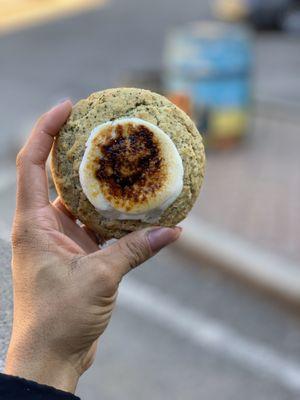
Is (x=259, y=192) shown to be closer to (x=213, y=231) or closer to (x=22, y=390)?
(x=213, y=231)

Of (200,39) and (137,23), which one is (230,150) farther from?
(137,23)

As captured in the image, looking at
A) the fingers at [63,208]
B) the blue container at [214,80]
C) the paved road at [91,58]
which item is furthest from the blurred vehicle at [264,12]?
the fingers at [63,208]

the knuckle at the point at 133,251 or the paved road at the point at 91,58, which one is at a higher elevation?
the knuckle at the point at 133,251

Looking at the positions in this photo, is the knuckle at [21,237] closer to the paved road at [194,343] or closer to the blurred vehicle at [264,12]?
the paved road at [194,343]

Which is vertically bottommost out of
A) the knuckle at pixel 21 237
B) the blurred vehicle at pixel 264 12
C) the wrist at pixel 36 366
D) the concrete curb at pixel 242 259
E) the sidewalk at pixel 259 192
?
the blurred vehicle at pixel 264 12

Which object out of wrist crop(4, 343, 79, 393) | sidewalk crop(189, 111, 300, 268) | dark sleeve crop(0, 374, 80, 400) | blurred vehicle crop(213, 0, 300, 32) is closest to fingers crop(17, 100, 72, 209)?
wrist crop(4, 343, 79, 393)

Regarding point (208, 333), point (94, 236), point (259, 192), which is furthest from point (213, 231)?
point (94, 236)
